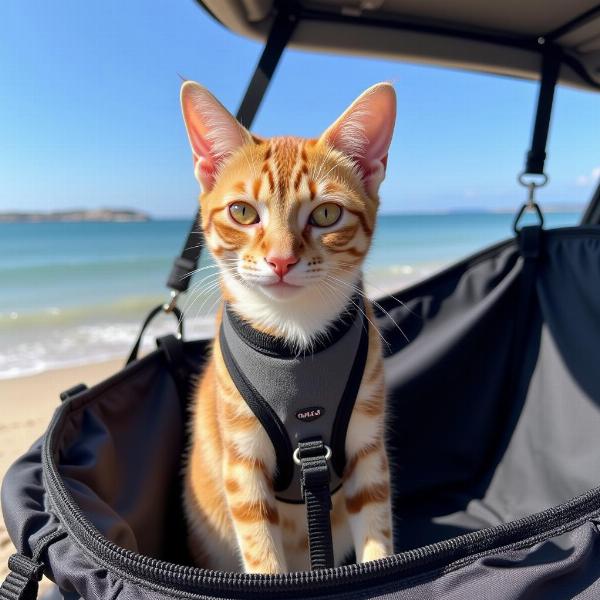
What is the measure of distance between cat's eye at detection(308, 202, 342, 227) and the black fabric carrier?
538mm

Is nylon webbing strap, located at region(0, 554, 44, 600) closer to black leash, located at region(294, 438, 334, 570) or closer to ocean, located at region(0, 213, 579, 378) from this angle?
black leash, located at region(294, 438, 334, 570)

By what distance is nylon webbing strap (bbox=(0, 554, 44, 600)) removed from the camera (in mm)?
626

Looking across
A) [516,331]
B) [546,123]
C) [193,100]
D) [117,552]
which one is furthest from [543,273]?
[117,552]

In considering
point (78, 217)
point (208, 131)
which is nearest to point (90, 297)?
point (208, 131)

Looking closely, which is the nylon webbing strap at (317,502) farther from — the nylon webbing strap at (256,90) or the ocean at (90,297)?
the nylon webbing strap at (256,90)

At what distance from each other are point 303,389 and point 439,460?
33.4 inches

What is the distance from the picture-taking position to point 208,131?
101 centimetres

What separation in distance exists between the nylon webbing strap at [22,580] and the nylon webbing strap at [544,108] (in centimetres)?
148

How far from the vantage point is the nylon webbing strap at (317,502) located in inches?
34.2

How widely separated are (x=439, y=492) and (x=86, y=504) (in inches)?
43.6

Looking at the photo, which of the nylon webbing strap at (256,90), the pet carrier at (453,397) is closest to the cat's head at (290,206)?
the nylon webbing strap at (256,90)

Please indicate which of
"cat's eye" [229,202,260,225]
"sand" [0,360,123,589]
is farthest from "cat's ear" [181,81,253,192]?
"sand" [0,360,123,589]

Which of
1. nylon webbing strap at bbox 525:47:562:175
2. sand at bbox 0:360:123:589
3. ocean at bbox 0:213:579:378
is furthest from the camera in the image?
ocean at bbox 0:213:579:378

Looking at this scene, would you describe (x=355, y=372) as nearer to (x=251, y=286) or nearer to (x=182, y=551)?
(x=251, y=286)
